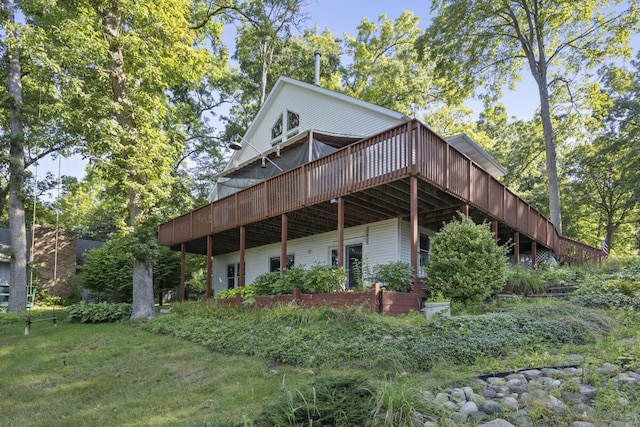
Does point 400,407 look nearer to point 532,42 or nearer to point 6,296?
point 532,42

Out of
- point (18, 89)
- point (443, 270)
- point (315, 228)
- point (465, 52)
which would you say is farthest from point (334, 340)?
point (465, 52)

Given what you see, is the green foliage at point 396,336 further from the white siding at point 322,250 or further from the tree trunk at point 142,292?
the tree trunk at point 142,292

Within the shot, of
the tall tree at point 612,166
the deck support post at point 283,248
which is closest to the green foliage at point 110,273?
the deck support post at point 283,248

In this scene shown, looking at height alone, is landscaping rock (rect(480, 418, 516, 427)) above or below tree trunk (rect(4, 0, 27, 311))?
below

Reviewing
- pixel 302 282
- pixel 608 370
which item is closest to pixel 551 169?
pixel 302 282

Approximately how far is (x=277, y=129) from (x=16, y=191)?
9.73 metres

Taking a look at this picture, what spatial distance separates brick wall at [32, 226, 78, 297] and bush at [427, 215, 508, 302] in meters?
20.5

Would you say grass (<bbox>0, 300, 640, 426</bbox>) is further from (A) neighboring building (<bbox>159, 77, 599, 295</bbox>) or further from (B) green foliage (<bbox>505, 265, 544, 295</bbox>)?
(A) neighboring building (<bbox>159, 77, 599, 295</bbox>)

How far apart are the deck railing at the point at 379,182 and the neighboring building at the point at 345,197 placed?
0.03 m

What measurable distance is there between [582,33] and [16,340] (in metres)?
25.3

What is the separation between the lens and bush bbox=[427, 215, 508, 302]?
7.99 metres

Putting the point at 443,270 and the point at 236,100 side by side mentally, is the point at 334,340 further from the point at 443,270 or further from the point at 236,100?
the point at 236,100

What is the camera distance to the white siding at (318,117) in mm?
13773

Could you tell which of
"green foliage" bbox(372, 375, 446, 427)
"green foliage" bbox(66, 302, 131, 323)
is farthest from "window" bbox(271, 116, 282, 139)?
"green foliage" bbox(372, 375, 446, 427)
